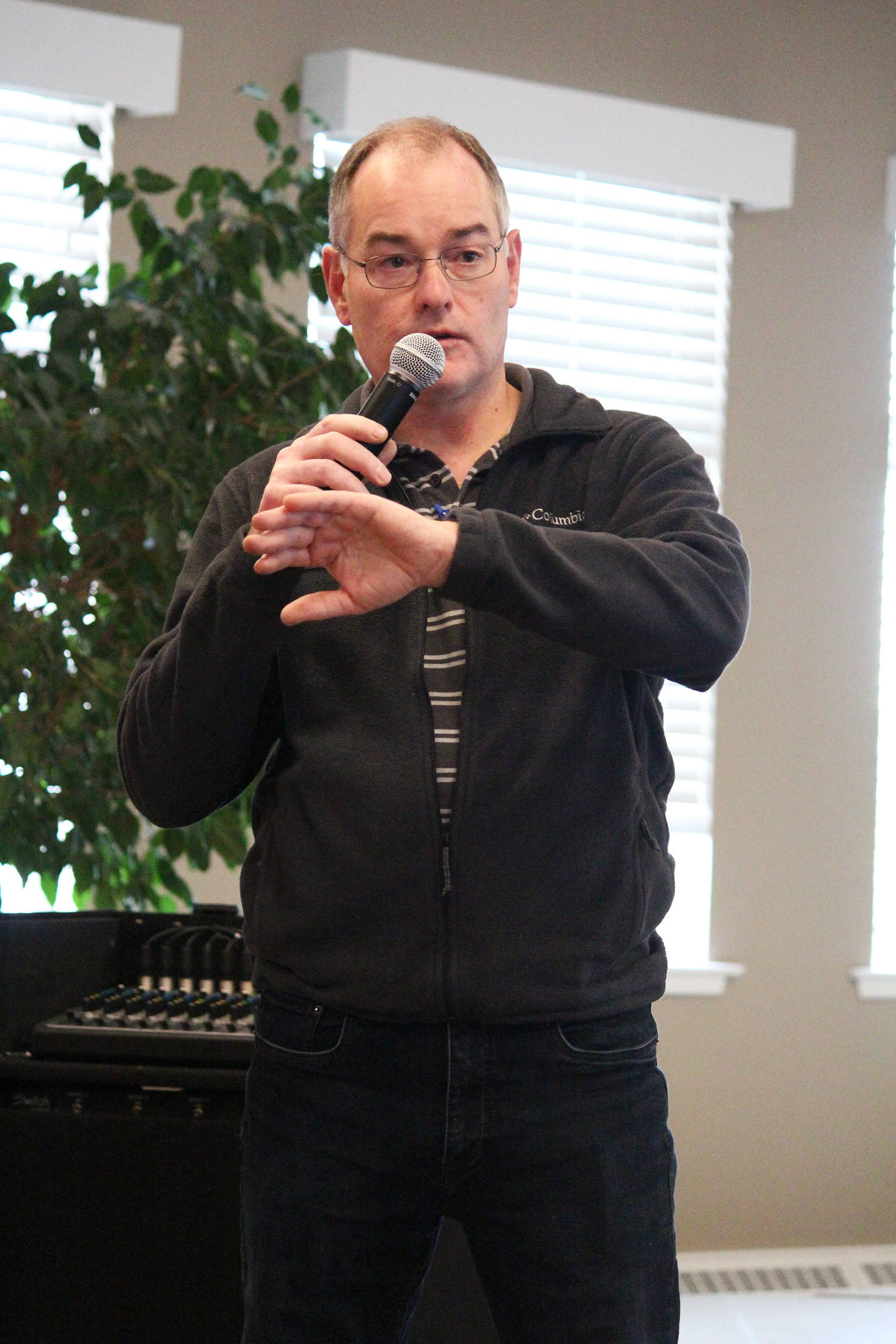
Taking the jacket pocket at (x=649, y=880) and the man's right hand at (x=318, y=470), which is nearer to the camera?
the man's right hand at (x=318, y=470)

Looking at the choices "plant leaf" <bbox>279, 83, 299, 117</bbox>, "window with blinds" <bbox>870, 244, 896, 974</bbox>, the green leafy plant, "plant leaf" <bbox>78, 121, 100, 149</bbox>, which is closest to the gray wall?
"window with blinds" <bbox>870, 244, 896, 974</bbox>

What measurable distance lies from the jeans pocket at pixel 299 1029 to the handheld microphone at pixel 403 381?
477 mm

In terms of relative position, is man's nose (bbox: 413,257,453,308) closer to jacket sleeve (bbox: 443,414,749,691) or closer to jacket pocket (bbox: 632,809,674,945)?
jacket sleeve (bbox: 443,414,749,691)

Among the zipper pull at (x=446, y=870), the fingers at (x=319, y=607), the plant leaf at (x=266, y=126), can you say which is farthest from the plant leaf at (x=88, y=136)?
the zipper pull at (x=446, y=870)

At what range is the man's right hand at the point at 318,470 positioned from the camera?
1.11 meters

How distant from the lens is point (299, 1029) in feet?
4.16

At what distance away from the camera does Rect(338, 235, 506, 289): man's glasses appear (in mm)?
1355

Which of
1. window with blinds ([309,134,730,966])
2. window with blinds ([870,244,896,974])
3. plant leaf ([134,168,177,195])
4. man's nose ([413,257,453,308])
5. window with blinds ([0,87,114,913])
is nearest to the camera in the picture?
man's nose ([413,257,453,308])

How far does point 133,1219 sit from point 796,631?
7.69 feet

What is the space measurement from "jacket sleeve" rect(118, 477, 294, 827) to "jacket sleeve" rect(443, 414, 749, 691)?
0.19 metres

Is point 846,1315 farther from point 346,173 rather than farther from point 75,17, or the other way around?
point 75,17

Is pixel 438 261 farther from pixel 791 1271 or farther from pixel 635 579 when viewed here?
pixel 791 1271

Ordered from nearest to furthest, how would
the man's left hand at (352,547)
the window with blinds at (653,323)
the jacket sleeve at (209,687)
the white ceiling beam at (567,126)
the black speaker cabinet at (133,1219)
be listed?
the man's left hand at (352,547) → the jacket sleeve at (209,687) → the black speaker cabinet at (133,1219) → the white ceiling beam at (567,126) → the window with blinds at (653,323)

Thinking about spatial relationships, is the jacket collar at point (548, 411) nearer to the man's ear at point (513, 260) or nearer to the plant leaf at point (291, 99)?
the man's ear at point (513, 260)
